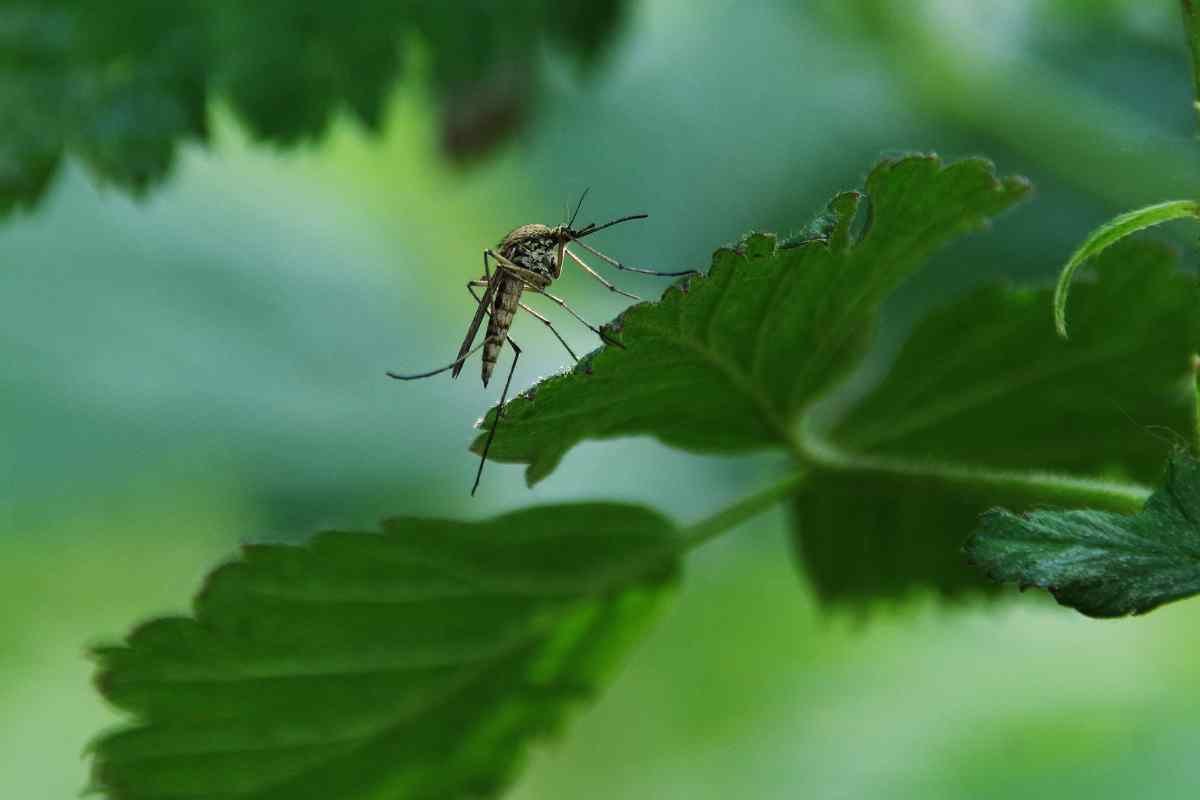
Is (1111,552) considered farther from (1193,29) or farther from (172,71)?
(172,71)

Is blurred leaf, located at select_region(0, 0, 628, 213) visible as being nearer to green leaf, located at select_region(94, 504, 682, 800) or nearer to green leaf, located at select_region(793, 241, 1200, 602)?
green leaf, located at select_region(94, 504, 682, 800)

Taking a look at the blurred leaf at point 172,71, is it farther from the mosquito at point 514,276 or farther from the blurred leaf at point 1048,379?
the blurred leaf at point 1048,379

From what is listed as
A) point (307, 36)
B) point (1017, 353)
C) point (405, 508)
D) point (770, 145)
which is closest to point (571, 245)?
point (307, 36)

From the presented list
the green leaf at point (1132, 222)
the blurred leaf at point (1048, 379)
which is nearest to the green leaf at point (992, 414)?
the blurred leaf at point (1048, 379)

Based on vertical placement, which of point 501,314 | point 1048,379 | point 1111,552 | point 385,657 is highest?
point 501,314

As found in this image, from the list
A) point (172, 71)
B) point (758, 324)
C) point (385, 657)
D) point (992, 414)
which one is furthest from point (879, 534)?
point (172, 71)

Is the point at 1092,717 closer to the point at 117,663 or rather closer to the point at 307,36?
the point at 307,36
